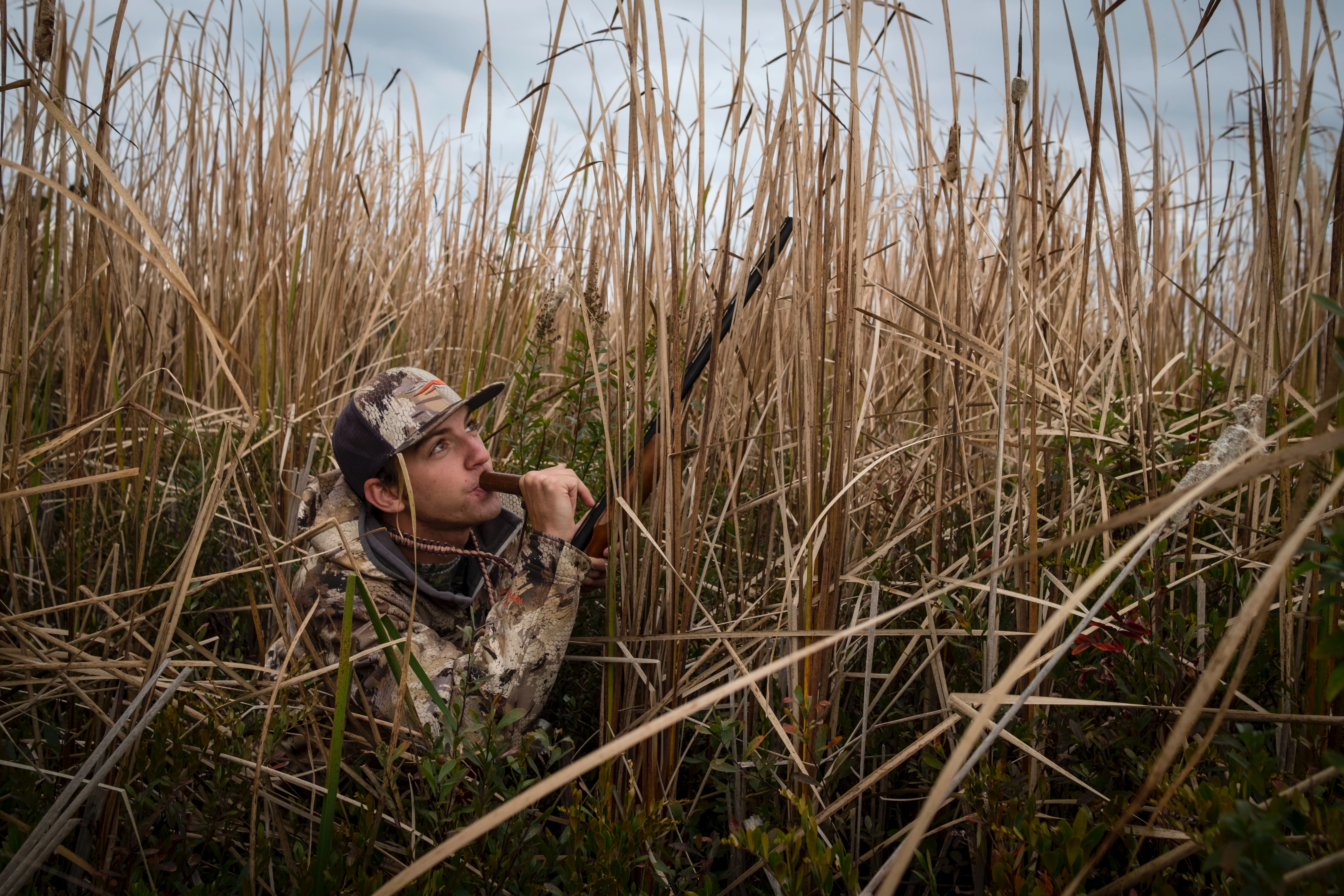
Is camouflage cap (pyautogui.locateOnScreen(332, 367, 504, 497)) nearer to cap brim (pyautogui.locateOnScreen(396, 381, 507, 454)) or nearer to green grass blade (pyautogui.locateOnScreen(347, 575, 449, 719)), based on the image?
cap brim (pyautogui.locateOnScreen(396, 381, 507, 454))

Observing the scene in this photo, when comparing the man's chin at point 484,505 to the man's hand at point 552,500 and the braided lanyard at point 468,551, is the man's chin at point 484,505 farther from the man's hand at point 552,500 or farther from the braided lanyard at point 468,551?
the man's hand at point 552,500

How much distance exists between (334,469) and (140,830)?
1053mm

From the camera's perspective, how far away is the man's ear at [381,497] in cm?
191

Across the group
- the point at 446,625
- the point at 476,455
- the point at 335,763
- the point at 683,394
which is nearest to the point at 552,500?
the point at 476,455

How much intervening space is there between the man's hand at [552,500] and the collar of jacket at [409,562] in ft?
0.62

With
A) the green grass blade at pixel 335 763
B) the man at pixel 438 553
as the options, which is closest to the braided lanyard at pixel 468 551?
the man at pixel 438 553

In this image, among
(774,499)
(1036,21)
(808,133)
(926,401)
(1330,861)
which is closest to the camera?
(1330,861)

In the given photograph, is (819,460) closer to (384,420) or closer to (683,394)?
(683,394)

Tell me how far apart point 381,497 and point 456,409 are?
0.27 m

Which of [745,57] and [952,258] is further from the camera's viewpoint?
[952,258]

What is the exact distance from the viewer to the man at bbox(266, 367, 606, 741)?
1.59 metres

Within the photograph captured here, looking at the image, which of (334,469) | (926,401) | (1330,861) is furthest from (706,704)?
(334,469)

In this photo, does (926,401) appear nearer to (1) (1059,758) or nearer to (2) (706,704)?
(1) (1059,758)

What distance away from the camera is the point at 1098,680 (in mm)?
1270
